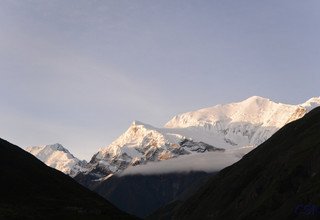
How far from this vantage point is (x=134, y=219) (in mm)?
183625

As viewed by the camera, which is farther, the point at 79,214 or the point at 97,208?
the point at 97,208

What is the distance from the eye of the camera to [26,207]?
18575cm

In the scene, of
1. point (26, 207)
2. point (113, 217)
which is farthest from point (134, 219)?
point (26, 207)

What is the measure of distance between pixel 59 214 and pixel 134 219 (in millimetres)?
24202

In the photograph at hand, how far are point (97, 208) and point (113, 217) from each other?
19.4 metres

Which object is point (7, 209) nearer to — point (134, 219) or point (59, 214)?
point (59, 214)

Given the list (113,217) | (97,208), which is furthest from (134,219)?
(97,208)

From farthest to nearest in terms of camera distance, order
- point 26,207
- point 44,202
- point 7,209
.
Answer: point 44,202
point 26,207
point 7,209

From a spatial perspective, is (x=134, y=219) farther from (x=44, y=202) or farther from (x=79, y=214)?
(x=44, y=202)

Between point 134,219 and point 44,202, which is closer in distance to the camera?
point 134,219

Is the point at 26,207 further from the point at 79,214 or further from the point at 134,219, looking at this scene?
the point at 134,219

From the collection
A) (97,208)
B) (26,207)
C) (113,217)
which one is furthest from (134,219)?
(26,207)

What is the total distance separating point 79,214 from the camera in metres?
180

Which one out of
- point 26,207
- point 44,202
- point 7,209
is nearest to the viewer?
point 7,209
